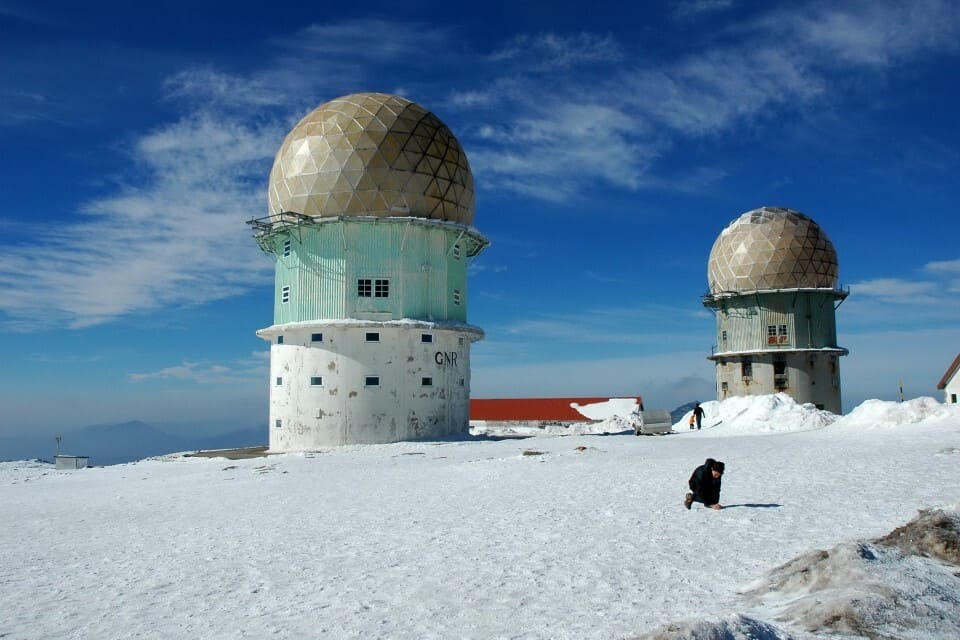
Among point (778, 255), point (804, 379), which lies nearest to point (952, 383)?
point (804, 379)

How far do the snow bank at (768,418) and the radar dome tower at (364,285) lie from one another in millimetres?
10267

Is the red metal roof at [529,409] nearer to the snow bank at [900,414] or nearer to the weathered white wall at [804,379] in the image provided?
the weathered white wall at [804,379]

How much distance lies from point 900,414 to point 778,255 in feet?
63.4

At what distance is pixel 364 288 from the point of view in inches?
1040

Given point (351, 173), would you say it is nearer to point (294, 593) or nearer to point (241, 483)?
point (241, 483)

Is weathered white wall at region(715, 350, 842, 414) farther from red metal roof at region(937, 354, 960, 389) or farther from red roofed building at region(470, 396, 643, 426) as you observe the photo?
red roofed building at region(470, 396, 643, 426)

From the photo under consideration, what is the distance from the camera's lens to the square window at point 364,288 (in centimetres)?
2639

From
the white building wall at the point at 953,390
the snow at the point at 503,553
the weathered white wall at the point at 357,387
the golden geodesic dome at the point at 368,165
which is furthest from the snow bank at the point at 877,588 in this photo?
the white building wall at the point at 953,390

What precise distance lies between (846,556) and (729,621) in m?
1.85

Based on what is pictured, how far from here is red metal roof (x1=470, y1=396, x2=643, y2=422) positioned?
45.7 m

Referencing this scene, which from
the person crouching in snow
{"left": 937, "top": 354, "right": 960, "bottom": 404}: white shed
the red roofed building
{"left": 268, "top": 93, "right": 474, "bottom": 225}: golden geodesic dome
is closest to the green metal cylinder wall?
{"left": 268, "top": 93, "right": 474, "bottom": 225}: golden geodesic dome

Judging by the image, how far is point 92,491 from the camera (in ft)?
56.9

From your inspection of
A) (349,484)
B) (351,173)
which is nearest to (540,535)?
(349,484)

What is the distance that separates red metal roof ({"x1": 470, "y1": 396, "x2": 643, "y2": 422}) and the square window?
2085 cm
